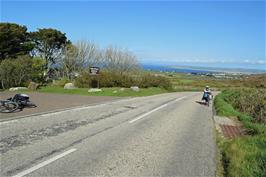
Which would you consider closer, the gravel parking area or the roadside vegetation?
the gravel parking area

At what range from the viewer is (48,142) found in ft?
30.0

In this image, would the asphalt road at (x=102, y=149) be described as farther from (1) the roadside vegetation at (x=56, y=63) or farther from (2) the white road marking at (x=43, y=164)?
(1) the roadside vegetation at (x=56, y=63)

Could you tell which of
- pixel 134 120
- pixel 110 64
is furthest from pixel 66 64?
pixel 134 120

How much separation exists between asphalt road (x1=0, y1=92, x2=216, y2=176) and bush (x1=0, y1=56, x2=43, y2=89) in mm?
25380

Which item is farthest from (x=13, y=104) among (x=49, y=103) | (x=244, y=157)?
(x=244, y=157)

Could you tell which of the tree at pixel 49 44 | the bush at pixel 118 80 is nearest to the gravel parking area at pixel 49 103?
the bush at pixel 118 80

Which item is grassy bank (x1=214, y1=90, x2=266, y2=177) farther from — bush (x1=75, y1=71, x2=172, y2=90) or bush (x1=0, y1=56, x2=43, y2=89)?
bush (x1=75, y1=71, x2=172, y2=90)

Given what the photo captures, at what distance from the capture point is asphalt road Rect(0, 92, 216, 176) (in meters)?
6.85

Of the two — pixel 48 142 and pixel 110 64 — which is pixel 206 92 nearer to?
pixel 48 142

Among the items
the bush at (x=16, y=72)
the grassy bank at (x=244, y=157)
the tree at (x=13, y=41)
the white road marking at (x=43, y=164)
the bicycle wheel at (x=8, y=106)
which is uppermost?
the tree at (x=13, y=41)

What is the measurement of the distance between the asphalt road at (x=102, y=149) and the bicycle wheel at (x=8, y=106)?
272cm

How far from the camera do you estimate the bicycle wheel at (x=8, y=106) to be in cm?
1551

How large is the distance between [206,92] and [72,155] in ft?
70.9

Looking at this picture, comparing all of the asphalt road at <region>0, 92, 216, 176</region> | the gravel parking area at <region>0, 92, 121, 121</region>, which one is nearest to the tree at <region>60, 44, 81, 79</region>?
the gravel parking area at <region>0, 92, 121, 121</region>
